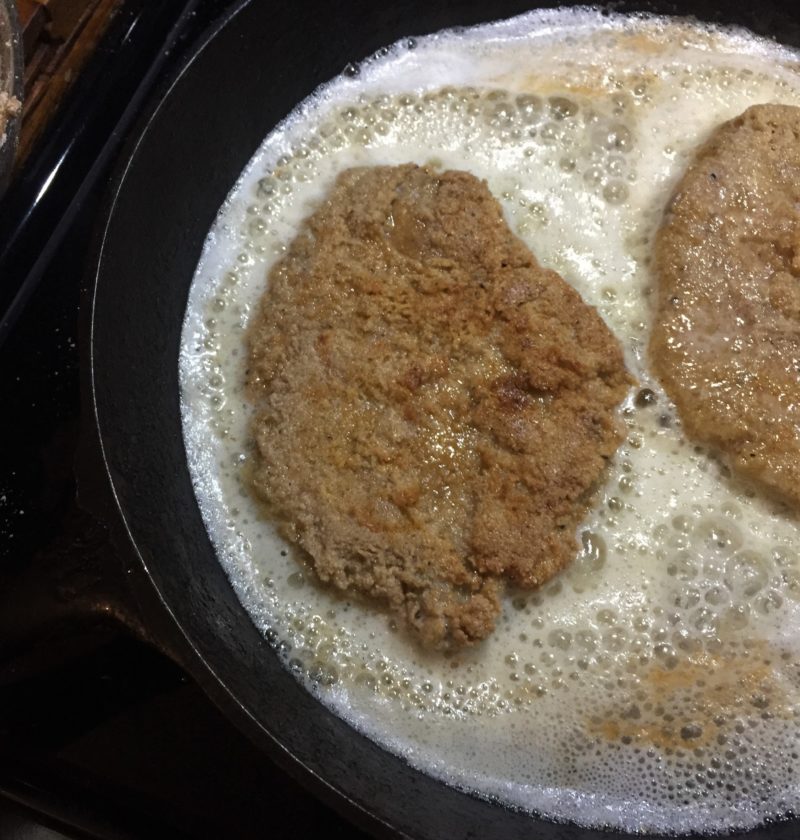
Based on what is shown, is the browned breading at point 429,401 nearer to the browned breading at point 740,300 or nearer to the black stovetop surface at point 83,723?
the browned breading at point 740,300

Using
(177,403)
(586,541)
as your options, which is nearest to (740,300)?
(586,541)

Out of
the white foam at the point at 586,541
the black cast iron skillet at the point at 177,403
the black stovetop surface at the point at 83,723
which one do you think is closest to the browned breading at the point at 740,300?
the white foam at the point at 586,541

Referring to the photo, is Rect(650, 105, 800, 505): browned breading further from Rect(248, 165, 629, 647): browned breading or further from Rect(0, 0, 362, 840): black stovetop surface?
Rect(0, 0, 362, 840): black stovetop surface

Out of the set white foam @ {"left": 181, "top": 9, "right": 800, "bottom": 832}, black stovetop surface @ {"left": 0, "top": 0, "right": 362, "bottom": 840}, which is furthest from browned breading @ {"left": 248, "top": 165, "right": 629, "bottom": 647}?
black stovetop surface @ {"left": 0, "top": 0, "right": 362, "bottom": 840}

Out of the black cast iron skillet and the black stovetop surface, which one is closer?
the black cast iron skillet

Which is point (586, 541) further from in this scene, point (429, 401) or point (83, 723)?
point (83, 723)

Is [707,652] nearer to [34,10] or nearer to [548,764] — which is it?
[548,764]

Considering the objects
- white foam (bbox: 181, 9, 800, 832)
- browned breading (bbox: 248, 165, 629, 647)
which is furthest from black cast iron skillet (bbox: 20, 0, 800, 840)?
browned breading (bbox: 248, 165, 629, 647)
